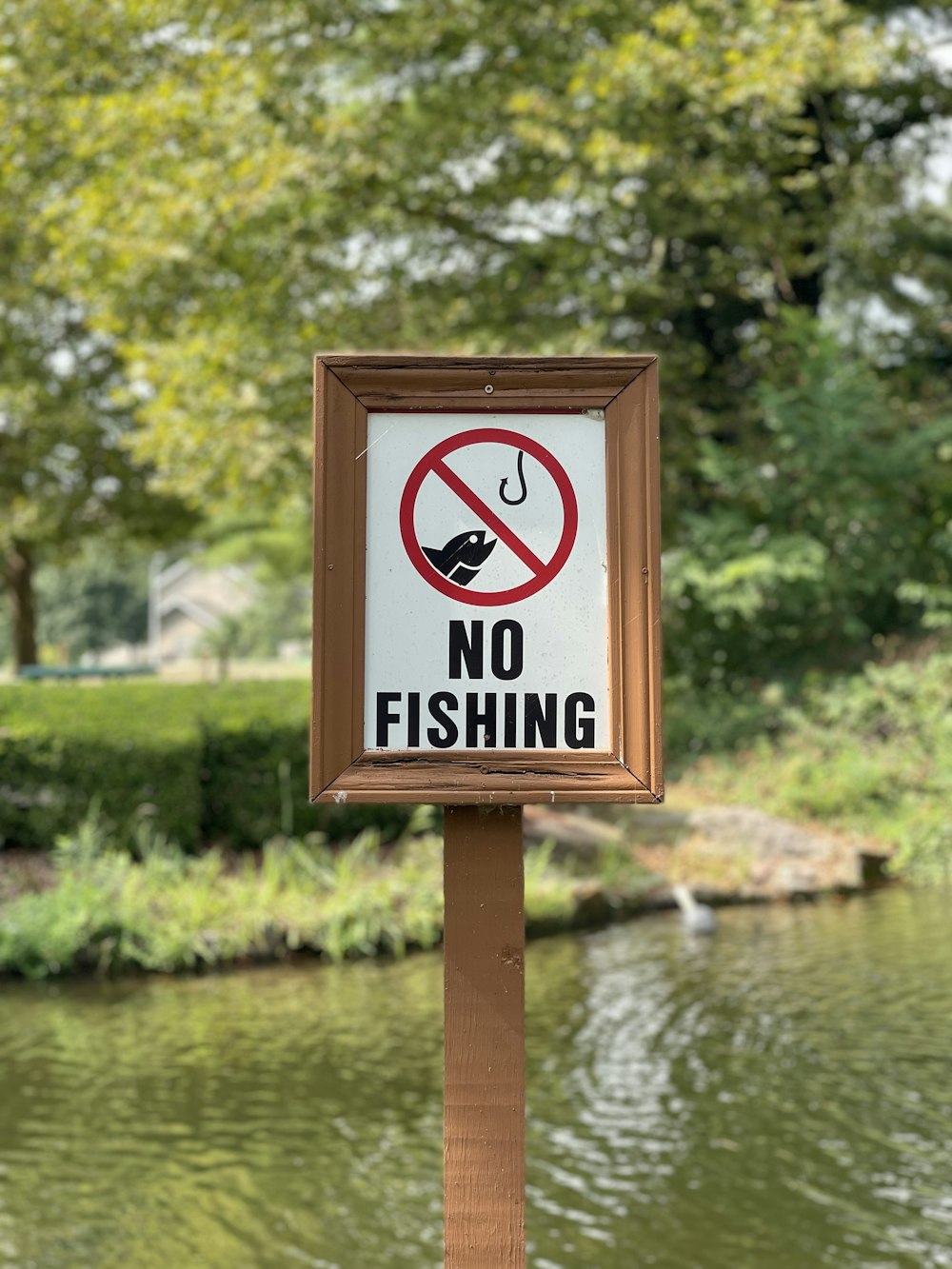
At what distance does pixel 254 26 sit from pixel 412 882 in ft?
30.1

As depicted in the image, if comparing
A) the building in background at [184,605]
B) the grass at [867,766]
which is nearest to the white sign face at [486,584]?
the grass at [867,766]

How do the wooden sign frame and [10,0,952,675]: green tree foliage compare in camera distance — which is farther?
[10,0,952,675]: green tree foliage

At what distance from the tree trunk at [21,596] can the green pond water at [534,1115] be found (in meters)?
21.3

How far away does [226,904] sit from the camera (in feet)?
29.8

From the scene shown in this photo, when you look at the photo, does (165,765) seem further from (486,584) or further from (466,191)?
(466,191)

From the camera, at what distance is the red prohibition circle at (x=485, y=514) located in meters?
2.34

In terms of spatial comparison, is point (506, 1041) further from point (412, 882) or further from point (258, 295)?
point (258, 295)

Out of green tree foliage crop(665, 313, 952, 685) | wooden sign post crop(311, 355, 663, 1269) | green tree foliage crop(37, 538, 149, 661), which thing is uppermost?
green tree foliage crop(37, 538, 149, 661)

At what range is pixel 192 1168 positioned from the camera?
5.51 m

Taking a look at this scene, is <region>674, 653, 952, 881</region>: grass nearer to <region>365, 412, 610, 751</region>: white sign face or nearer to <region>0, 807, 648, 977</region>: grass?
<region>0, 807, 648, 977</region>: grass

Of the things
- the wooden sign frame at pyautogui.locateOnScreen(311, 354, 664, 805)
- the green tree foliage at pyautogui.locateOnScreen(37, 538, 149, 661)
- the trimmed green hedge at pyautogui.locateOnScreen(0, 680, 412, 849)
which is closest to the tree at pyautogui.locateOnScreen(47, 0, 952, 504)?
the trimmed green hedge at pyautogui.locateOnScreen(0, 680, 412, 849)

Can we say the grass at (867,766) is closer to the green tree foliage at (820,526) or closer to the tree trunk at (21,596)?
the green tree foliage at (820,526)

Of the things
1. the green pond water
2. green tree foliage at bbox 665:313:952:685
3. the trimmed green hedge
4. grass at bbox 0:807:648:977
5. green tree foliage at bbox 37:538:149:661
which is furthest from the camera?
green tree foliage at bbox 37:538:149:661

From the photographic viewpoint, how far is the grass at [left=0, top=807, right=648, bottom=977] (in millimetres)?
8602
